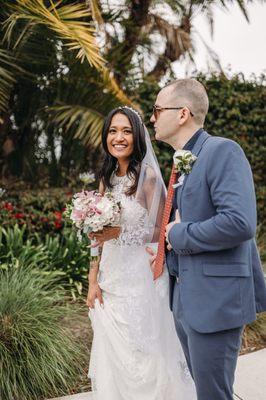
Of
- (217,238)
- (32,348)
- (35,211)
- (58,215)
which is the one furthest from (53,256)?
(217,238)

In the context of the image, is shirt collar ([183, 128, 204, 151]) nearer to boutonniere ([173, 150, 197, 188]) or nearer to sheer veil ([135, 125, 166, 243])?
boutonniere ([173, 150, 197, 188])

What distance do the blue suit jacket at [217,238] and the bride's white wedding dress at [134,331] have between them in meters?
0.86

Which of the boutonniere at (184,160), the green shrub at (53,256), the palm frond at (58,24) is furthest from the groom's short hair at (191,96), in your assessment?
the palm frond at (58,24)

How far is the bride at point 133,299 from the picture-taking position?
9.27 feet

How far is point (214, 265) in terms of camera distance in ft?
→ 6.45

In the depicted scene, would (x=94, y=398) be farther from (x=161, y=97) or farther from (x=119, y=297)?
(x=161, y=97)

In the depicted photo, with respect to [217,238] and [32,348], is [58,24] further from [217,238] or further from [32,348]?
[217,238]

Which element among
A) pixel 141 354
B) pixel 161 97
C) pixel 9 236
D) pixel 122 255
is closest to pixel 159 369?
pixel 141 354

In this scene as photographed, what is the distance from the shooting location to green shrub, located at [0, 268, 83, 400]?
3.23 metres

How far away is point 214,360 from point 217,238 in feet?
1.97

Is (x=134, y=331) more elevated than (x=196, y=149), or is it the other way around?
(x=196, y=149)

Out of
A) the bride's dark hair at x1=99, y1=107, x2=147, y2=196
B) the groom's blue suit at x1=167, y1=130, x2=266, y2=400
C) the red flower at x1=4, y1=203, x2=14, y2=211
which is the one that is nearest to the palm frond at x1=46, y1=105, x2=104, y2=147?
the red flower at x1=4, y1=203, x2=14, y2=211

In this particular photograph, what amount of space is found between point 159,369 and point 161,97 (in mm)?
1753

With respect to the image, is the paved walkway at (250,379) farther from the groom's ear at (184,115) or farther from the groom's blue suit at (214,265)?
the groom's ear at (184,115)
